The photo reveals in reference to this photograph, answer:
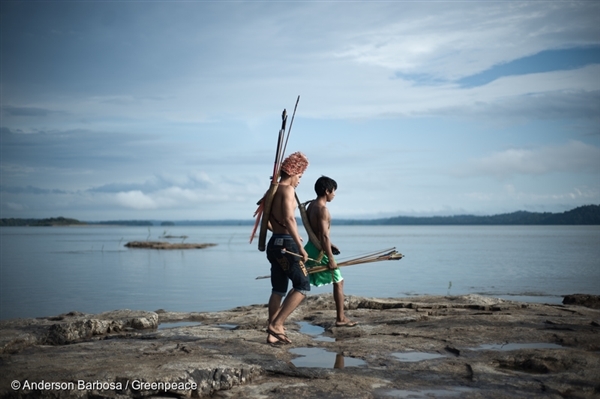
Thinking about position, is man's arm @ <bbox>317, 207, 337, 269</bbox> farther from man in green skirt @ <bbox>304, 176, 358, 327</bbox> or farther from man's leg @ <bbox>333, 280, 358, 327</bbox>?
man's leg @ <bbox>333, 280, 358, 327</bbox>

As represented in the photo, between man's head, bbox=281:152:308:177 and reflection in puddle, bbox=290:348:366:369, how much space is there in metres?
2.09

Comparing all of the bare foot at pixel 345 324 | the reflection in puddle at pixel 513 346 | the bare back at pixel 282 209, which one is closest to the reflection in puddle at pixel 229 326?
the bare foot at pixel 345 324

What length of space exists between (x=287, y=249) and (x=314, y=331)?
76.8 inches

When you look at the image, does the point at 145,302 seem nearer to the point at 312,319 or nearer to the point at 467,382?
the point at 312,319

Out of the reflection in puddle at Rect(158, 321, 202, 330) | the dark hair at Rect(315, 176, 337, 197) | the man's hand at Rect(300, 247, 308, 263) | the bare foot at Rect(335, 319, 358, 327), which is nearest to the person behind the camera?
the man's hand at Rect(300, 247, 308, 263)

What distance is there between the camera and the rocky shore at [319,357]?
5004 mm

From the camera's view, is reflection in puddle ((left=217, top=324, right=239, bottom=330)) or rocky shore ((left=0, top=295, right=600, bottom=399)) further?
reflection in puddle ((left=217, top=324, right=239, bottom=330))

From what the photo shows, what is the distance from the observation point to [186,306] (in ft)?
51.7

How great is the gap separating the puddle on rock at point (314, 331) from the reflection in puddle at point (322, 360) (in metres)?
0.67

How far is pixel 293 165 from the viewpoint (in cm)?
687

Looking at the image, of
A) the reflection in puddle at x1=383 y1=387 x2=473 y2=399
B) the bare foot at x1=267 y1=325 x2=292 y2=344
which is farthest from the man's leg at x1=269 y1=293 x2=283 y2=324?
the reflection in puddle at x1=383 y1=387 x2=473 y2=399

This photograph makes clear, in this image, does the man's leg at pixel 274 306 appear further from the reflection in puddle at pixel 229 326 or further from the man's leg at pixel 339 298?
the reflection in puddle at pixel 229 326

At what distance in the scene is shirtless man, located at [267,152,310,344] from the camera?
6.67 metres

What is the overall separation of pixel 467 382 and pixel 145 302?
13.3 meters
